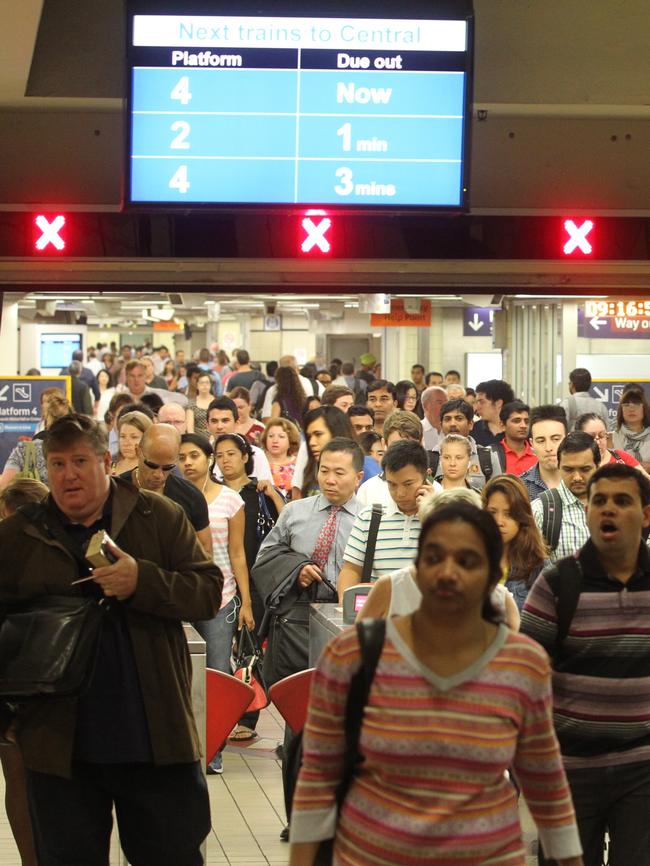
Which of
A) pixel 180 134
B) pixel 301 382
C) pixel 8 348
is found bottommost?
Result: pixel 301 382

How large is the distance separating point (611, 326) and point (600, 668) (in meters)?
16.6

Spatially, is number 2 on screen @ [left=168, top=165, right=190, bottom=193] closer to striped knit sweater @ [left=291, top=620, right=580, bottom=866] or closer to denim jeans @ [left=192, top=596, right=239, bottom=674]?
denim jeans @ [left=192, top=596, right=239, bottom=674]

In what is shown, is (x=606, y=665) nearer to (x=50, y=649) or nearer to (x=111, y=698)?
(x=111, y=698)

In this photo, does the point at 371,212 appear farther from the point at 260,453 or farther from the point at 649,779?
the point at 649,779

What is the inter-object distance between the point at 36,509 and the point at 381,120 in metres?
4.01

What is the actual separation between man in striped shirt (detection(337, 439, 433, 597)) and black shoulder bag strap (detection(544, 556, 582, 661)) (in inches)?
73.0

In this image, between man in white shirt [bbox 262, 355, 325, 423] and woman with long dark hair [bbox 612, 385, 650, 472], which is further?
man in white shirt [bbox 262, 355, 325, 423]

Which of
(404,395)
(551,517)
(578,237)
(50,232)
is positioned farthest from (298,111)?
(404,395)

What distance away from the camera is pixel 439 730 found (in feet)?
9.74

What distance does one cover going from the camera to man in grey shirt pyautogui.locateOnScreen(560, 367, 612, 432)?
492 inches

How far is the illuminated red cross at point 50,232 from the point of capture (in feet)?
28.1

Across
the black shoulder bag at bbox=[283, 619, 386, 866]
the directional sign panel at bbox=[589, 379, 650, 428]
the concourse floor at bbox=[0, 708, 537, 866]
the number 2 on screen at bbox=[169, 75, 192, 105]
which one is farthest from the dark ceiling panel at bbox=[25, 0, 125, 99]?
the directional sign panel at bbox=[589, 379, 650, 428]

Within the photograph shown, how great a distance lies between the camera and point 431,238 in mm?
8531

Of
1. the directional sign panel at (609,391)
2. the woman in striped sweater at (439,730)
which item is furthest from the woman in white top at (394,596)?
the directional sign panel at (609,391)
